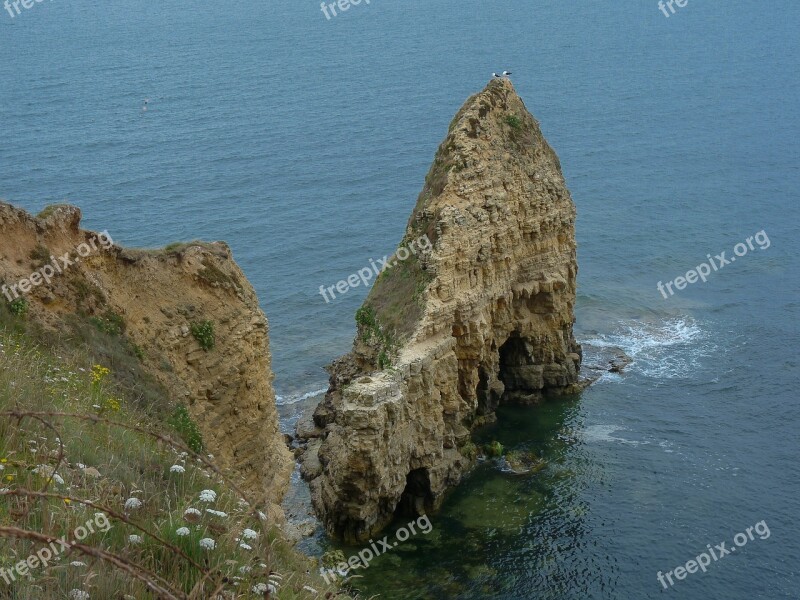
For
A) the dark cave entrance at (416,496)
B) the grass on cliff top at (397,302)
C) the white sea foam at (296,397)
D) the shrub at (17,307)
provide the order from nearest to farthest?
the shrub at (17,307) < the dark cave entrance at (416,496) < the grass on cliff top at (397,302) < the white sea foam at (296,397)

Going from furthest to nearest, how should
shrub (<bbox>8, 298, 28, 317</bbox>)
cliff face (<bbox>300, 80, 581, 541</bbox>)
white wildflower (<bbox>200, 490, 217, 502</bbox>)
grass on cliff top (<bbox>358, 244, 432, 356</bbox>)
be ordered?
grass on cliff top (<bbox>358, 244, 432, 356</bbox>)
cliff face (<bbox>300, 80, 581, 541</bbox>)
shrub (<bbox>8, 298, 28, 317</bbox>)
white wildflower (<bbox>200, 490, 217, 502</bbox>)

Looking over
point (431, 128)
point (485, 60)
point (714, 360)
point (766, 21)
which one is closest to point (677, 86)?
point (485, 60)

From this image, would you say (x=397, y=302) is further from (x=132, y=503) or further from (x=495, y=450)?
(x=132, y=503)

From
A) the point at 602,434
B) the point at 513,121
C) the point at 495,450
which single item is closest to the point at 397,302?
the point at 495,450

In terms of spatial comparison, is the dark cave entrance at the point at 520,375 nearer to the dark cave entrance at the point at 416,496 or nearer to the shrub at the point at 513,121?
the shrub at the point at 513,121

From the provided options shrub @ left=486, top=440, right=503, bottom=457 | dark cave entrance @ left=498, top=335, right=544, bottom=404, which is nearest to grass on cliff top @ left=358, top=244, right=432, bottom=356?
shrub @ left=486, top=440, right=503, bottom=457

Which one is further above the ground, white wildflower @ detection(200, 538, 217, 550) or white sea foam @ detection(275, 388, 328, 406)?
white wildflower @ detection(200, 538, 217, 550)

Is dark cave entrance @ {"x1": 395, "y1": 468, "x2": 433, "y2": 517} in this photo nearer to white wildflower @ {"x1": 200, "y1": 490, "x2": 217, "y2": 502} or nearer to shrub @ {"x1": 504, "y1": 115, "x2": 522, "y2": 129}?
shrub @ {"x1": 504, "y1": 115, "x2": 522, "y2": 129}

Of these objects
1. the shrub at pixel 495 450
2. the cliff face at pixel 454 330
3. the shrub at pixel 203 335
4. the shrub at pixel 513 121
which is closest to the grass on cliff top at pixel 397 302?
the cliff face at pixel 454 330
